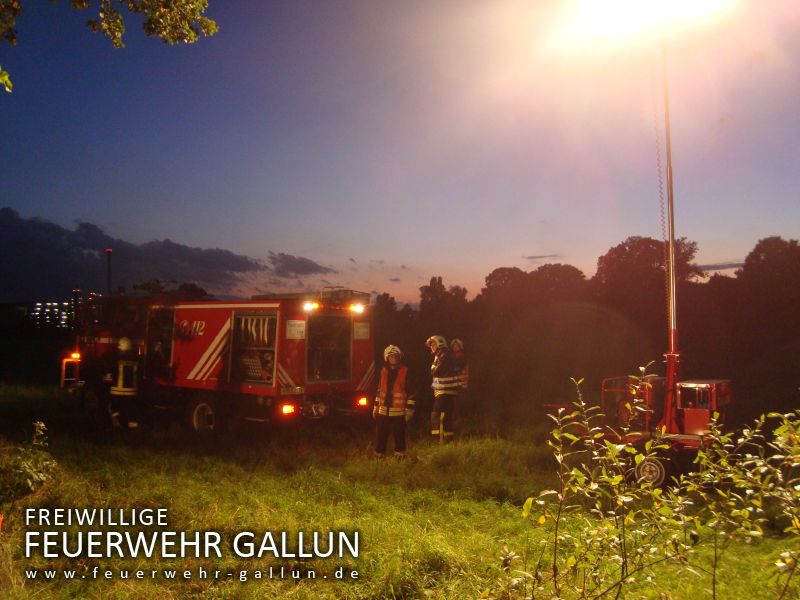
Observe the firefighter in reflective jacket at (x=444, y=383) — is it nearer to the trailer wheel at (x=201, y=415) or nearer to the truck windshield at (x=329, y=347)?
the truck windshield at (x=329, y=347)

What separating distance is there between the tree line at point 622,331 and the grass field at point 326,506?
123 inches

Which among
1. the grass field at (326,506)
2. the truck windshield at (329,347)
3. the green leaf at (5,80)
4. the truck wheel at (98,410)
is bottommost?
the grass field at (326,506)

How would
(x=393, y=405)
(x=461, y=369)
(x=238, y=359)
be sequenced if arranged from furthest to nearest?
(x=461, y=369), (x=238, y=359), (x=393, y=405)

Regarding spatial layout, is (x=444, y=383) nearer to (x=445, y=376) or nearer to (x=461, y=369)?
(x=445, y=376)

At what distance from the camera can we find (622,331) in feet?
64.4

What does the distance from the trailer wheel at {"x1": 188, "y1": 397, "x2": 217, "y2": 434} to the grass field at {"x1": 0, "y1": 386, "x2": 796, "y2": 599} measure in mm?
555

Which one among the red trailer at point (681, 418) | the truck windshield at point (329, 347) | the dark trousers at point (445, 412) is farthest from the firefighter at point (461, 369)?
the red trailer at point (681, 418)

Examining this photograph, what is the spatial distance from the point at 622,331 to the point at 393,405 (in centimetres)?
1260

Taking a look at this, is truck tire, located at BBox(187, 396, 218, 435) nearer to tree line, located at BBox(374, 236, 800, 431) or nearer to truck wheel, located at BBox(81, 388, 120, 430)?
truck wheel, located at BBox(81, 388, 120, 430)

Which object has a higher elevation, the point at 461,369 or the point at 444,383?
the point at 461,369

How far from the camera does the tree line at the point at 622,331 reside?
15406 millimetres

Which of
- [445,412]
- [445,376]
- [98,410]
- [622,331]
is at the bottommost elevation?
[98,410]

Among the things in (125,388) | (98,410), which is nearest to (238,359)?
(125,388)

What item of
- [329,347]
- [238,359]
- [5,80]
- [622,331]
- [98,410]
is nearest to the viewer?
[5,80]
